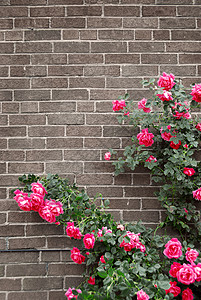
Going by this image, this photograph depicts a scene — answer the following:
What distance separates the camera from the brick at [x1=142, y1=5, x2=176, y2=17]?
2041 mm

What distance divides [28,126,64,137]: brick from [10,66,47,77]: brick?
419mm

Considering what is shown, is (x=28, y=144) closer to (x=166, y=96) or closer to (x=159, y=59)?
(x=166, y=96)

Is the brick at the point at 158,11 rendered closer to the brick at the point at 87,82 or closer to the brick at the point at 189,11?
the brick at the point at 189,11

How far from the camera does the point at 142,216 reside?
195 cm

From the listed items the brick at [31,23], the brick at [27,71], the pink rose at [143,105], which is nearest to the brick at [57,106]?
the brick at [27,71]

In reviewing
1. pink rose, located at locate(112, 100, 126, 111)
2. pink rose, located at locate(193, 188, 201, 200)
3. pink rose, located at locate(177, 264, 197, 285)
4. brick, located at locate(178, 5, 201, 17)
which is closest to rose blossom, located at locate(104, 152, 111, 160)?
pink rose, located at locate(112, 100, 126, 111)

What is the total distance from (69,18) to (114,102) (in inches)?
30.9

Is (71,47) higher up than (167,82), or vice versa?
(71,47)

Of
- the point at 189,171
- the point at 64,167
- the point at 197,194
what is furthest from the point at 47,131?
the point at 197,194

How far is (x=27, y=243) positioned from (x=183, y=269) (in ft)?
3.59

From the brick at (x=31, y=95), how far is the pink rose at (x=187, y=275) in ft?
4.93

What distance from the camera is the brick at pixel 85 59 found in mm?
2025

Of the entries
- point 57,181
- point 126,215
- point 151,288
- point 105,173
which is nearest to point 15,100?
point 57,181

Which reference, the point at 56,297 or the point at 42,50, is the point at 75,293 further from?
the point at 42,50
